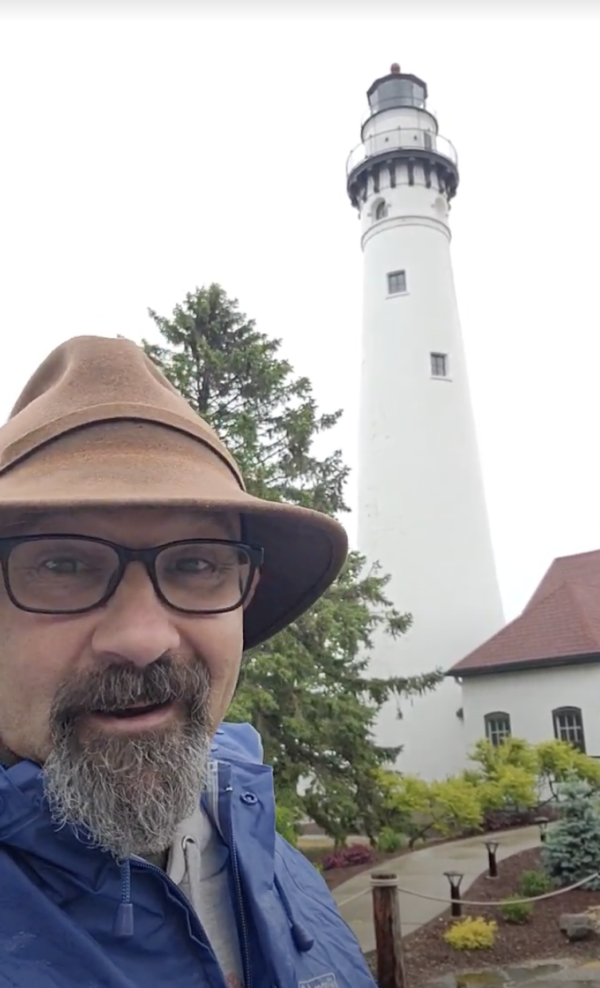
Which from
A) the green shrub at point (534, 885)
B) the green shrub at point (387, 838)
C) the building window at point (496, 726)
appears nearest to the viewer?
the green shrub at point (534, 885)

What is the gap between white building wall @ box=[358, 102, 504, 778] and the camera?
18.4 m

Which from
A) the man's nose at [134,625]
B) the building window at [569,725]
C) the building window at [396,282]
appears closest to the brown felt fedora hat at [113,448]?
the man's nose at [134,625]

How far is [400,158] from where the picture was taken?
21484 millimetres

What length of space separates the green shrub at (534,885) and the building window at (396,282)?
49.9 feet

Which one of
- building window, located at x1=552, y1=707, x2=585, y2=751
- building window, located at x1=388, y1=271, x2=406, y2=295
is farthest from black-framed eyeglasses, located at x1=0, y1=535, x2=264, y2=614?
building window, located at x1=388, y1=271, x2=406, y2=295

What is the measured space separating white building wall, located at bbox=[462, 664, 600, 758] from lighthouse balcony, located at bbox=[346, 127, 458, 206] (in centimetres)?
1434

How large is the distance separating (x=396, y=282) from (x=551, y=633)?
10298mm

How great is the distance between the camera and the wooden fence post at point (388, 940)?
6.42 m

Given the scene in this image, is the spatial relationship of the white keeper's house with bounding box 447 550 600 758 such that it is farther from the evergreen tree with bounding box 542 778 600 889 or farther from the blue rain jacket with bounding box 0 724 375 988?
the blue rain jacket with bounding box 0 724 375 988

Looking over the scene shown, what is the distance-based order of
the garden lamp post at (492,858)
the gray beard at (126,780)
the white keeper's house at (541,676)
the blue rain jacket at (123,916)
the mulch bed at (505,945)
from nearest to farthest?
the blue rain jacket at (123,916) < the gray beard at (126,780) < the mulch bed at (505,945) < the garden lamp post at (492,858) < the white keeper's house at (541,676)

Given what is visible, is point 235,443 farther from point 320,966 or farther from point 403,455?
point 403,455

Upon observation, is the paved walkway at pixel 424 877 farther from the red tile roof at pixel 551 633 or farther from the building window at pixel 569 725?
the red tile roof at pixel 551 633

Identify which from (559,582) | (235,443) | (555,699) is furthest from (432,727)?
(235,443)

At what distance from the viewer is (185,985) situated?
139 cm
